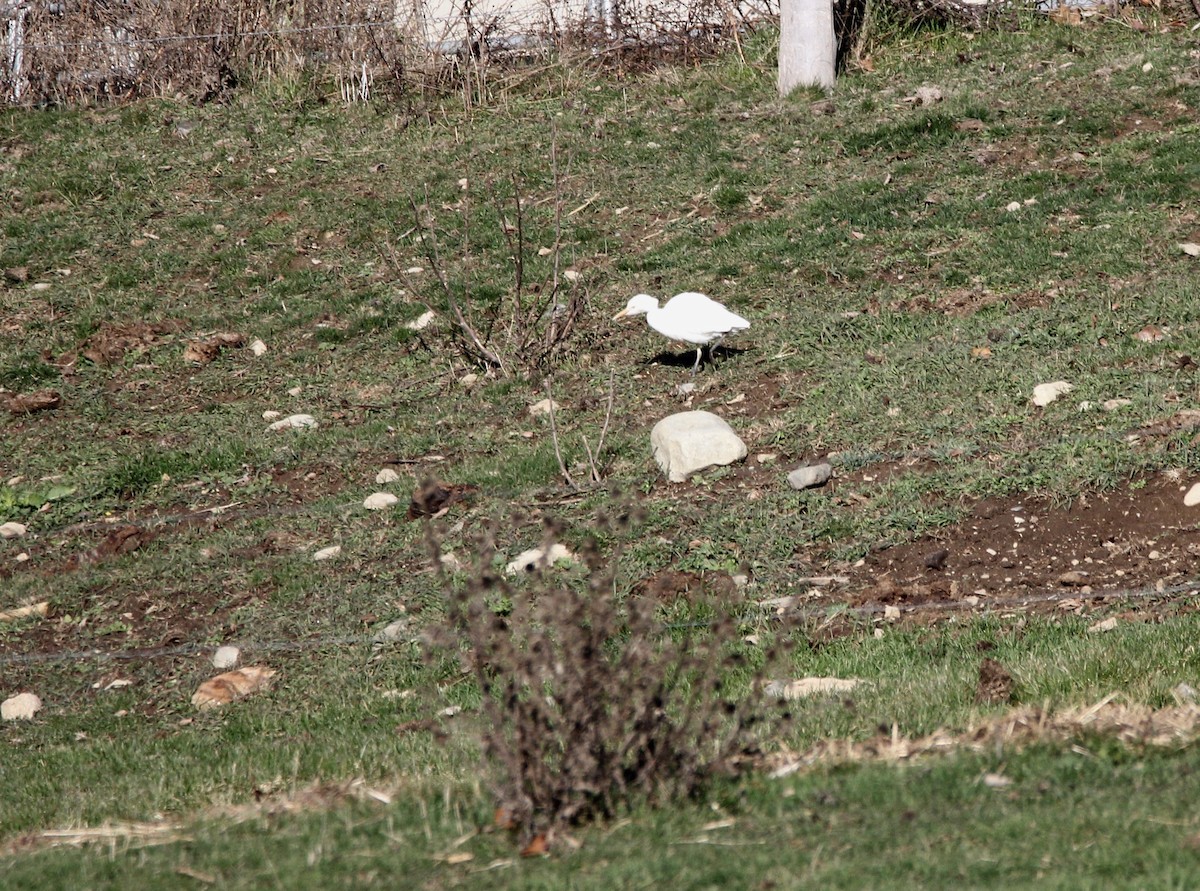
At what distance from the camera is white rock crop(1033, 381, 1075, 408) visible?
6754 millimetres

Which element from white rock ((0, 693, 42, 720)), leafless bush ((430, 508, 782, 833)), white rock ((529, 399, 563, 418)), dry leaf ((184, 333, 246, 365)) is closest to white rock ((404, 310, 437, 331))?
dry leaf ((184, 333, 246, 365))

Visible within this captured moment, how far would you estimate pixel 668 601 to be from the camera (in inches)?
222

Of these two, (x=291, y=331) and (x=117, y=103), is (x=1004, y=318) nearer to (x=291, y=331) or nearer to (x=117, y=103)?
(x=291, y=331)

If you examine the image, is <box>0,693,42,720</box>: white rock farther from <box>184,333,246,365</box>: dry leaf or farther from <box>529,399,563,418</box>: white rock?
<box>184,333,246,365</box>: dry leaf

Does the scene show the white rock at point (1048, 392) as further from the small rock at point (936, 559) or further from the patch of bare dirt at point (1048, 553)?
the small rock at point (936, 559)

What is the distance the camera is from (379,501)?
22.1 feet

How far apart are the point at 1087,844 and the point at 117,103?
1317cm

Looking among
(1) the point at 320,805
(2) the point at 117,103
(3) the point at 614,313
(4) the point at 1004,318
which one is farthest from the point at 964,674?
(2) the point at 117,103

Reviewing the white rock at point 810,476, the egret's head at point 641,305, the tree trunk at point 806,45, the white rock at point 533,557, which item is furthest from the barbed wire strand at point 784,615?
the tree trunk at point 806,45

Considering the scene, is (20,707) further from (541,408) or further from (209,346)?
(209,346)

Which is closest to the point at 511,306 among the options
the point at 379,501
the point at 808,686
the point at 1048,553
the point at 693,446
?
the point at 379,501

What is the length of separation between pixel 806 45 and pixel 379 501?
6.79 meters

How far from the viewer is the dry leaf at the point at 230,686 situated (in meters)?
5.33

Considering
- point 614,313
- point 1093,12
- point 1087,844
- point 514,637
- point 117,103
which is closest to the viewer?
point 1087,844
